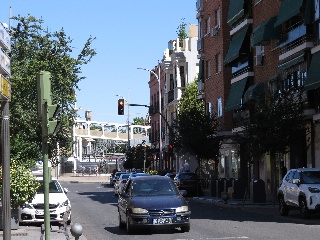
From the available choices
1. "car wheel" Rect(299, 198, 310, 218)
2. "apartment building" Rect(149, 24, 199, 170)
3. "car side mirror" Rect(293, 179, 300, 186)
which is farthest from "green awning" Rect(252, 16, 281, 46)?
"apartment building" Rect(149, 24, 199, 170)

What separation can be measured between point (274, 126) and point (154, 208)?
17.3 metres

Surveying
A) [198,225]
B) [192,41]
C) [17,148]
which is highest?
[192,41]

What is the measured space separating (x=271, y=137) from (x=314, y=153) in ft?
11.6

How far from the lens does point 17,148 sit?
26375 mm

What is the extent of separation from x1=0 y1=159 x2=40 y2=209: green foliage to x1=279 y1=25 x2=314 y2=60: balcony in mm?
20445

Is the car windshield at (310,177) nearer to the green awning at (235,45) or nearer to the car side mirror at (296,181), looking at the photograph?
the car side mirror at (296,181)

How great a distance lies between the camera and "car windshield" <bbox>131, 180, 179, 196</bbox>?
76.8 ft

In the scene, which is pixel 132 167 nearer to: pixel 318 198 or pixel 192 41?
pixel 192 41

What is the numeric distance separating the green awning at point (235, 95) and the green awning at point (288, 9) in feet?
30.9

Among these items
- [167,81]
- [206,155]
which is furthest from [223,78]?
[167,81]

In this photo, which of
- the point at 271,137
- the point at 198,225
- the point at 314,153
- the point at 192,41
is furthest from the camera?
the point at 192,41

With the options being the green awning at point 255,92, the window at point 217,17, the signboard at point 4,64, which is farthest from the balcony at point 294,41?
the signboard at point 4,64

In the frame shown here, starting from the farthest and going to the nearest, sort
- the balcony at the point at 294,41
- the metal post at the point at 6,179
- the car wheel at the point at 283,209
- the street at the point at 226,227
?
the balcony at the point at 294,41
the car wheel at the point at 283,209
the street at the point at 226,227
the metal post at the point at 6,179

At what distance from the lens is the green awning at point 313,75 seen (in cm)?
3628
